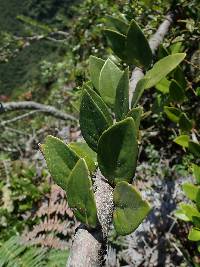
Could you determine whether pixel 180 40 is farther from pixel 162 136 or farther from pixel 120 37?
pixel 162 136

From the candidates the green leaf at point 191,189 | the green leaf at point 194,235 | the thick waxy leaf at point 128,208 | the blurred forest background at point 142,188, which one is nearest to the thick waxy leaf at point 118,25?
the blurred forest background at point 142,188

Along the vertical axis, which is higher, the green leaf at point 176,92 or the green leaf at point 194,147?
the green leaf at point 176,92

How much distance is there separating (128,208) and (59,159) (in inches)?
5.5

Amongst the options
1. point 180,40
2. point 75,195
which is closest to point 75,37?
point 180,40

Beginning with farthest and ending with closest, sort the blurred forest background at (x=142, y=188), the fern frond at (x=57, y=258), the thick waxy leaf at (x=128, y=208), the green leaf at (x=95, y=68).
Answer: the fern frond at (x=57, y=258) → the blurred forest background at (x=142, y=188) → the green leaf at (x=95, y=68) → the thick waxy leaf at (x=128, y=208)

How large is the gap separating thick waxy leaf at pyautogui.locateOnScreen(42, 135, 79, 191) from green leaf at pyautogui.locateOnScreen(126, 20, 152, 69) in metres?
0.40

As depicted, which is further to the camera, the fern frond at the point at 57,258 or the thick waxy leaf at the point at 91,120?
the fern frond at the point at 57,258

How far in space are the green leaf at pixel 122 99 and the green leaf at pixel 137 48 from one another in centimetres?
24

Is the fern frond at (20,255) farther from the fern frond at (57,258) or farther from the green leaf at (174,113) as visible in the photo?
the green leaf at (174,113)

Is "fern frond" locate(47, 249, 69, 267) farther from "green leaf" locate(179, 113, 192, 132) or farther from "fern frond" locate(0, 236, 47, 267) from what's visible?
"green leaf" locate(179, 113, 192, 132)

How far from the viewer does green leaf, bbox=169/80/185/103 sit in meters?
1.15

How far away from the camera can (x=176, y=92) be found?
117 centimetres

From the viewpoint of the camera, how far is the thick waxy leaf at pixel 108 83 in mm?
852

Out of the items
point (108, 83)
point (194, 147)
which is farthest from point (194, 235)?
point (108, 83)
